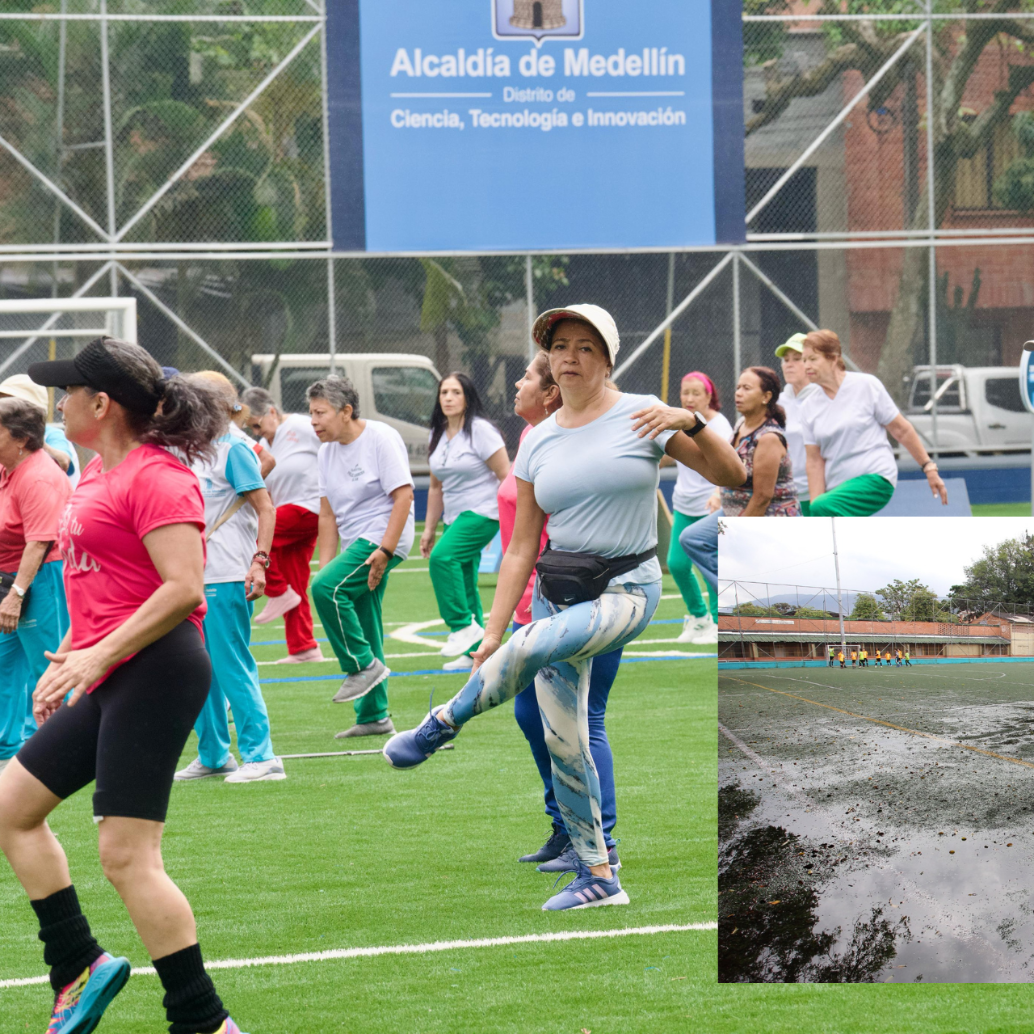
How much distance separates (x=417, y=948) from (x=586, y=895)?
0.62 metres

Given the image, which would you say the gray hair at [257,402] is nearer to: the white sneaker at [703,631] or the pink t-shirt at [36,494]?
the white sneaker at [703,631]

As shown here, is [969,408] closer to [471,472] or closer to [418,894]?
[471,472]

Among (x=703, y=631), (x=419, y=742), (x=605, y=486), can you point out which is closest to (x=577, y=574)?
(x=605, y=486)

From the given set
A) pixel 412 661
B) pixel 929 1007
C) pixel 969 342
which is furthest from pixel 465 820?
pixel 969 342

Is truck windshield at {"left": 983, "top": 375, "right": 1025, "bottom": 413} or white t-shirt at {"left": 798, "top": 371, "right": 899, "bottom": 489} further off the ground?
truck windshield at {"left": 983, "top": 375, "right": 1025, "bottom": 413}

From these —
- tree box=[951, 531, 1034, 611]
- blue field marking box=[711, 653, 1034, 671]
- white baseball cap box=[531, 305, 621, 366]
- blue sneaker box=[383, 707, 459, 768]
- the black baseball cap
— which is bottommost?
blue sneaker box=[383, 707, 459, 768]

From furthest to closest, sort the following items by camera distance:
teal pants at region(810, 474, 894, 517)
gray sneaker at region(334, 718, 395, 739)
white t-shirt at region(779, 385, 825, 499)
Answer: white t-shirt at region(779, 385, 825, 499), teal pants at region(810, 474, 894, 517), gray sneaker at region(334, 718, 395, 739)

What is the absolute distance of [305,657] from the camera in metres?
10.9

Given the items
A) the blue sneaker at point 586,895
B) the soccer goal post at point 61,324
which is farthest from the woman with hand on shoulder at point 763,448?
the soccer goal post at point 61,324

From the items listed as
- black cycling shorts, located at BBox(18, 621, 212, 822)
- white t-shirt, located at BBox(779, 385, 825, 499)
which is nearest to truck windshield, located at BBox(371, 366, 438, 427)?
white t-shirt, located at BBox(779, 385, 825, 499)

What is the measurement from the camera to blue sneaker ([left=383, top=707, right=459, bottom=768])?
4.51 m

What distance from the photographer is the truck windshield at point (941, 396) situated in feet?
62.1

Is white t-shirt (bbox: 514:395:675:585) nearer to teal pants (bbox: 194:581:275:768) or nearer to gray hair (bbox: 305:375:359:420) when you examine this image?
teal pants (bbox: 194:581:275:768)

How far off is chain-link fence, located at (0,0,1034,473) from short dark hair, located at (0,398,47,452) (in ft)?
31.0
